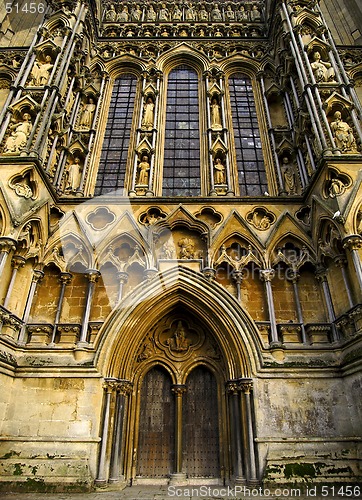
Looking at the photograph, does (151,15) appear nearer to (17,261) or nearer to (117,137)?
(117,137)

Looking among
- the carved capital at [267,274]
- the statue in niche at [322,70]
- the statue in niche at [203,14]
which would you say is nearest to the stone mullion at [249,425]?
the carved capital at [267,274]

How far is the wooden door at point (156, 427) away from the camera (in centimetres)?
757

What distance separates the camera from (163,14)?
610 inches

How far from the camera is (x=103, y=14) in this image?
15.6 metres

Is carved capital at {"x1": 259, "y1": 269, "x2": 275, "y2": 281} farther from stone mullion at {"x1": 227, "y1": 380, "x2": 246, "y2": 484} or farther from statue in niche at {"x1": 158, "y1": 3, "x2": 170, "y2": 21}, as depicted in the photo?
statue in niche at {"x1": 158, "y1": 3, "x2": 170, "y2": 21}

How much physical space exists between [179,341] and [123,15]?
1415 cm

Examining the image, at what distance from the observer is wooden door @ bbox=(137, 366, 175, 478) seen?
7570 millimetres

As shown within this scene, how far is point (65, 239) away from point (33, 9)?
1249 cm

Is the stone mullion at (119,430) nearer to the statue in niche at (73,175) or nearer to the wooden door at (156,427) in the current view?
the wooden door at (156,427)

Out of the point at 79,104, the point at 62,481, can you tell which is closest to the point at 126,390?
the point at 62,481

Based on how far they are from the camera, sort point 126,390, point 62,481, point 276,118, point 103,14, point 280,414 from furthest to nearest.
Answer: point 103,14, point 276,118, point 126,390, point 280,414, point 62,481

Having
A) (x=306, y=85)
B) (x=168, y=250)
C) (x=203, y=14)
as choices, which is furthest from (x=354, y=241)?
(x=203, y=14)

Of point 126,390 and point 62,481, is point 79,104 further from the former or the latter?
point 62,481

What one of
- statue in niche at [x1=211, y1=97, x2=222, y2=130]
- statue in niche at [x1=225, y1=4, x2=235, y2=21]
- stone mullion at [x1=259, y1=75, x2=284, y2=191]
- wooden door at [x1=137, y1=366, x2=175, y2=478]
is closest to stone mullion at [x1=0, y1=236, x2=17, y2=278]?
wooden door at [x1=137, y1=366, x2=175, y2=478]
